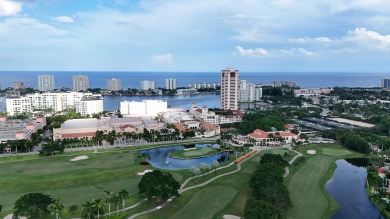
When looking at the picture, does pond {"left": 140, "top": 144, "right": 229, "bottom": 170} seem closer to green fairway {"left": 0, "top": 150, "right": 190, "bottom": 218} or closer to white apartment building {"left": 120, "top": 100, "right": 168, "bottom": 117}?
green fairway {"left": 0, "top": 150, "right": 190, "bottom": 218}

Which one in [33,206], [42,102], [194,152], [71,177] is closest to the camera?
[33,206]

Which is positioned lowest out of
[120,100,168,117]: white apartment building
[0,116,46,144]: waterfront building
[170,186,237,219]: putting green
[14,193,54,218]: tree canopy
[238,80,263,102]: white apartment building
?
[170,186,237,219]: putting green

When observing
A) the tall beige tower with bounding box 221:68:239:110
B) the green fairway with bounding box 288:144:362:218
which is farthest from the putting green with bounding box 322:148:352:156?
the tall beige tower with bounding box 221:68:239:110

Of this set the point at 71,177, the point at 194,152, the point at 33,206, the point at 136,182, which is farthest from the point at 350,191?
the point at 71,177

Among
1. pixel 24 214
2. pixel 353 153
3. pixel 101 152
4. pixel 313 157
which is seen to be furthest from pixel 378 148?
pixel 24 214

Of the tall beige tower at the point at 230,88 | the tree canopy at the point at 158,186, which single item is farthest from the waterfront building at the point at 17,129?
the tall beige tower at the point at 230,88

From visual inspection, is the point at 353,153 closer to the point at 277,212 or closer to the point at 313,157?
the point at 313,157

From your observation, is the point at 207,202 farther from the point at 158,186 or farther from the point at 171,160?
the point at 171,160

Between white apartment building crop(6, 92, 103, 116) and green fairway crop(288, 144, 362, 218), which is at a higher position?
white apartment building crop(6, 92, 103, 116)

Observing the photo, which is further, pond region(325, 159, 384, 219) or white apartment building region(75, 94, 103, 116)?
white apartment building region(75, 94, 103, 116)
